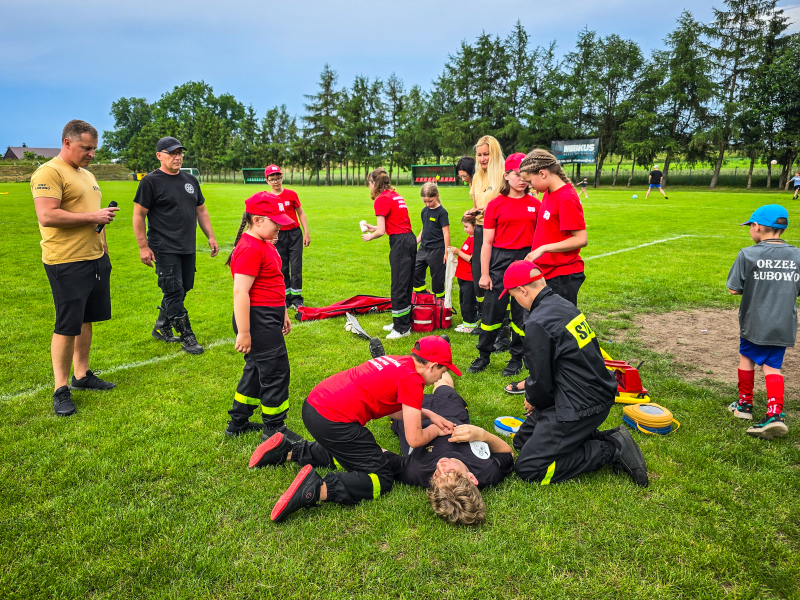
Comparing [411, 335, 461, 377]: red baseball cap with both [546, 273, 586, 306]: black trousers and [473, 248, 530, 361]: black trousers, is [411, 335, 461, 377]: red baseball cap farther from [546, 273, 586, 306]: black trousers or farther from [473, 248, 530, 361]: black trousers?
[473, 248, 530, 361]: black trousers

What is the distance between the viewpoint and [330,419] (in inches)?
133

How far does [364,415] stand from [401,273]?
3.79m

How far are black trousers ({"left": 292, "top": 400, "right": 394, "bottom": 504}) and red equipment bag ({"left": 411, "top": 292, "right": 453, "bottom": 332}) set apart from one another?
3857mm

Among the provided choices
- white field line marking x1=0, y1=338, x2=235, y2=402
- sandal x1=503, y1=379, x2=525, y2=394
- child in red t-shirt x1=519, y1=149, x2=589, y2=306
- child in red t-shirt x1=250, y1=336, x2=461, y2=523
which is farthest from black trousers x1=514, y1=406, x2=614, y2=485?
white field line marking x1=0, y1=338, x2=235, y2=402

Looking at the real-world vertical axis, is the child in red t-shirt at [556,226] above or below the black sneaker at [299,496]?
above

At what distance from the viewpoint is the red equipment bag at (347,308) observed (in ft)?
25.8

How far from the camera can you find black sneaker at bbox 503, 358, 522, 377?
221 inches

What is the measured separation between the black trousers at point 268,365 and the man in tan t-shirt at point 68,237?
1.96 metres

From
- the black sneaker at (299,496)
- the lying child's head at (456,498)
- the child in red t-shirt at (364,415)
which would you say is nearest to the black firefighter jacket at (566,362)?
the child in red t-shirt at (364,415)

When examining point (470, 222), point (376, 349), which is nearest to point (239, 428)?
point (376, 349)

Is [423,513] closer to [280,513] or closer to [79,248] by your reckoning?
[280,513]

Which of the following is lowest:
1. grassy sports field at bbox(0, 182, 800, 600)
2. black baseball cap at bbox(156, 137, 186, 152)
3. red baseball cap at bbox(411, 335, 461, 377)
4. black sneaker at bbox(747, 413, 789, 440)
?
grassy sports field at bbox(0, 182, 800, 600)

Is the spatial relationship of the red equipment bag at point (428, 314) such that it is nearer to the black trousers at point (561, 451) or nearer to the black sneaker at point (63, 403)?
the black trousers at point (561, 451)

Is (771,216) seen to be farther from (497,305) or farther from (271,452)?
(271,452)
